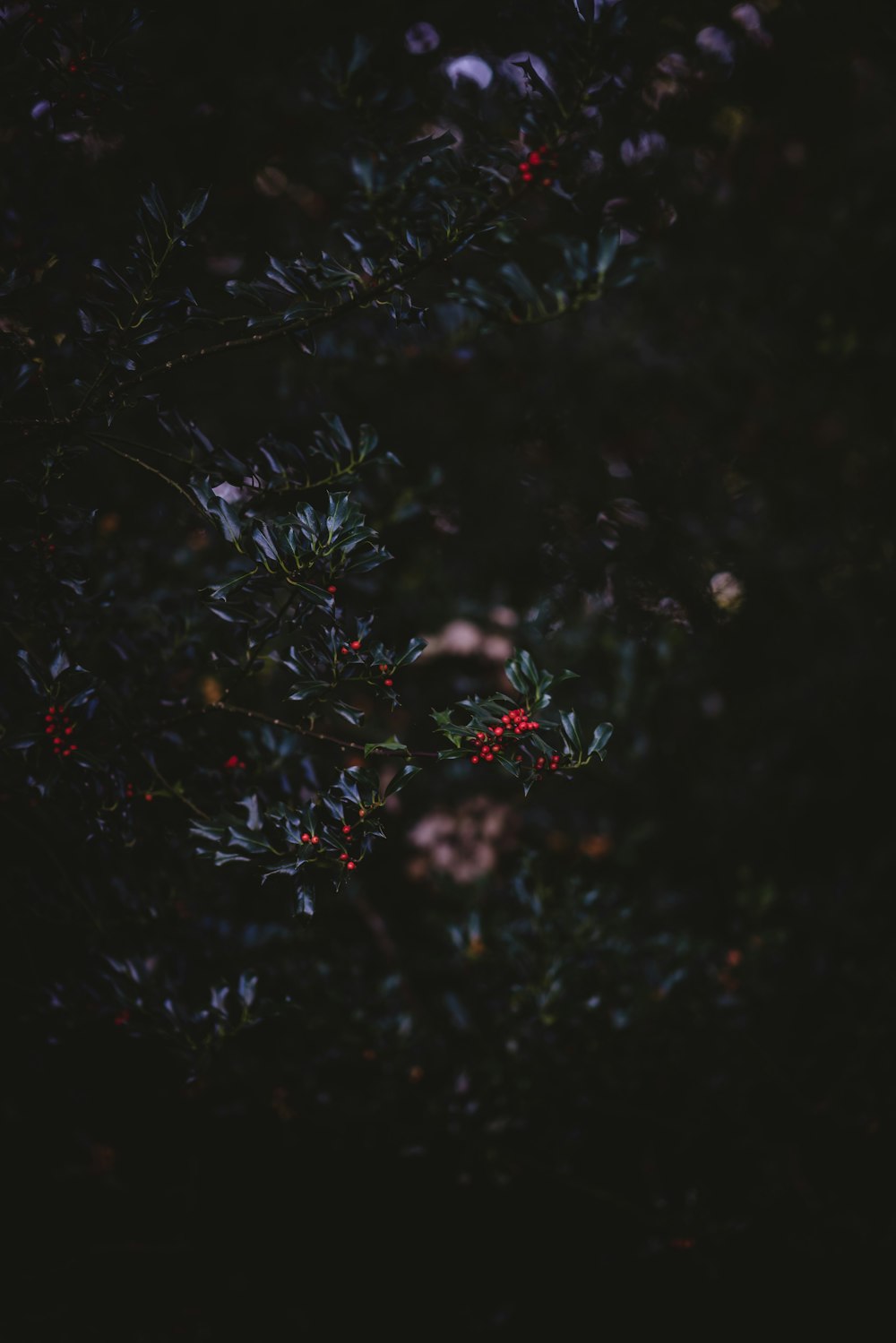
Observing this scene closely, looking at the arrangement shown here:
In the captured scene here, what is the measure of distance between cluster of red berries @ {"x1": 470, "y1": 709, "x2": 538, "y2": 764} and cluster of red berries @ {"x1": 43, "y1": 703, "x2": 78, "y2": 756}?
636 millimetres

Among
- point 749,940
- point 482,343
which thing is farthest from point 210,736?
point 482,343

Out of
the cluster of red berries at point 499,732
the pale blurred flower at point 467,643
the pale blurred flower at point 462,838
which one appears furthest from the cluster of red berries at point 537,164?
the pale blurred flower at point 462,838

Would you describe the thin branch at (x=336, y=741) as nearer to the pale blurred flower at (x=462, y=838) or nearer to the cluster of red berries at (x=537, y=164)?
the cluster of red berries at (x=537, y=164)

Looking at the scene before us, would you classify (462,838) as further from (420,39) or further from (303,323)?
(420,39)

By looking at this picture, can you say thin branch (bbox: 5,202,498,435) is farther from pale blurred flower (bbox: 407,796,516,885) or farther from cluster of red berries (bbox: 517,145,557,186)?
pale blurred flower (bbox: 407,796,516,885)

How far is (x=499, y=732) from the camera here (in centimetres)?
106

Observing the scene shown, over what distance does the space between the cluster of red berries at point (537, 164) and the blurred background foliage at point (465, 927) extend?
0.19m

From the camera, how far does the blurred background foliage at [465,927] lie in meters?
1.70

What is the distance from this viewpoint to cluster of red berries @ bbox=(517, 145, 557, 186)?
3.94 ft

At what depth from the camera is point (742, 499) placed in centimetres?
265

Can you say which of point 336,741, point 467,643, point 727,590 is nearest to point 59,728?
point 336,741

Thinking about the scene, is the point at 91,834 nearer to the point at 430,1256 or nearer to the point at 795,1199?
the point at 430,1256

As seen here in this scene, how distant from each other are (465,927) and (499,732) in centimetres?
105

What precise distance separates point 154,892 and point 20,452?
865mm
